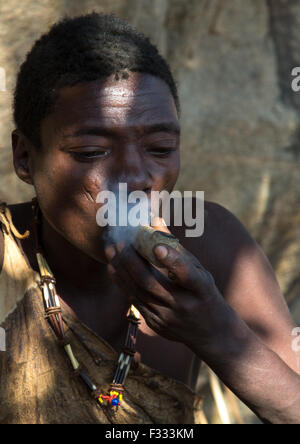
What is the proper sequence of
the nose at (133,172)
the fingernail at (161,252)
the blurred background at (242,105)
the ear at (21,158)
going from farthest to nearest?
the blurred background at (242,105)
the ear at (21,158)
the nose at (133,172)
the fingernail at (161,252)

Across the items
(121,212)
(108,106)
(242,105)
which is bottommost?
(121,212)

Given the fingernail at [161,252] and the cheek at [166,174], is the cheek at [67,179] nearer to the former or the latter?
the cheek at [166,174]

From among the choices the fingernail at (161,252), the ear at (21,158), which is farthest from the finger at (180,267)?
the ear at (21,158)

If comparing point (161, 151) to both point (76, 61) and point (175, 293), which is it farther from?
point (175, 293)

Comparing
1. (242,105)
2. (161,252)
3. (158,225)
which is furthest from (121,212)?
(242,105)

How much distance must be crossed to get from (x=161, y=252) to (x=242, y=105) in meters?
2.44

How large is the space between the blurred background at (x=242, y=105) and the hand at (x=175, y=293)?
200cm

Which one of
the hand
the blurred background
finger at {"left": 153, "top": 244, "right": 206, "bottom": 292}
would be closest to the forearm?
the hand

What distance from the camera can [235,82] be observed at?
139 inches

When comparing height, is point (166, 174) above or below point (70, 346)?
above

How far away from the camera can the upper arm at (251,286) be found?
208 cm

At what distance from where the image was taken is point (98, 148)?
1644 millimetres

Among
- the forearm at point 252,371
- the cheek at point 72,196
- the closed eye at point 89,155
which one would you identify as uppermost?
the closed eye at point 89,155
